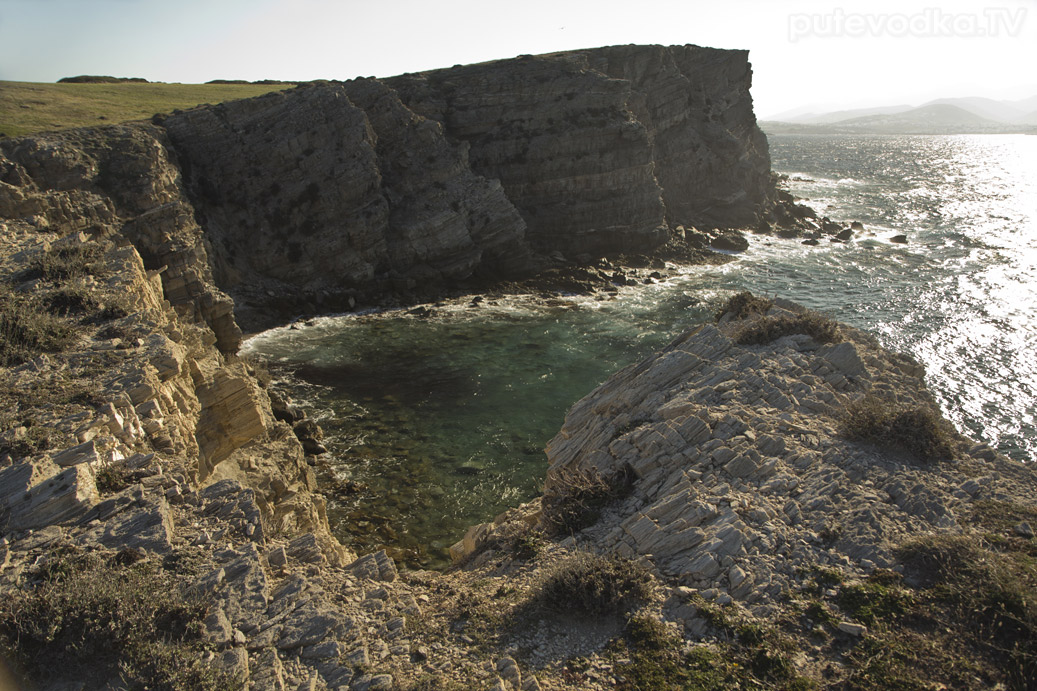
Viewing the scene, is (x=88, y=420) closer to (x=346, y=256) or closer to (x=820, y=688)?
(x=820, y=688)

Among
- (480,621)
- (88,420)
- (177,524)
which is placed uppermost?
(88,420)

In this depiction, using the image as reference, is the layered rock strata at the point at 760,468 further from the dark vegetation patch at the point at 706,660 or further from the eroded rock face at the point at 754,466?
the dark vegetation patch at the point at 706,660

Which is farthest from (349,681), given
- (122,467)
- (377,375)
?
(377,375)

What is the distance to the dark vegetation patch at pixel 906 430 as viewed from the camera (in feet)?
44.5

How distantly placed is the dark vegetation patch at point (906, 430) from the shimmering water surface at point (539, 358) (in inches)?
457

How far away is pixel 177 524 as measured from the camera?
32.6ft

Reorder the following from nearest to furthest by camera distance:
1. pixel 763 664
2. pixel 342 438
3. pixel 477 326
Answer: pixel 763 664 < pixel 342 438 < pixel 477 326

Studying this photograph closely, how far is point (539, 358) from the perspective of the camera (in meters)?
33.8

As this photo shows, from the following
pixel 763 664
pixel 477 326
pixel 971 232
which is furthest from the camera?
pixel 971 232

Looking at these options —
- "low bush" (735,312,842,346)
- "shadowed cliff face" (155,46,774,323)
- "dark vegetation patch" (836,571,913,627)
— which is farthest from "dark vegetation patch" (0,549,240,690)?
"shadowed cliff face" (155,46,774,323)

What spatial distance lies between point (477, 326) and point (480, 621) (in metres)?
29.1

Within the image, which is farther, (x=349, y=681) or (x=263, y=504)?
(x=263, y=504)

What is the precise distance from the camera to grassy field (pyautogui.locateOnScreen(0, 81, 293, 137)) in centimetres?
3638

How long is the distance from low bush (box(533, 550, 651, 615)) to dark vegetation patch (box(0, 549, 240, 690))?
4909mm
